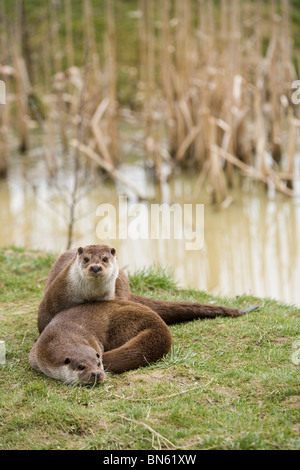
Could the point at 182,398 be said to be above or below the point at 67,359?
below

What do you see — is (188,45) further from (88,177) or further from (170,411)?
(170,411)

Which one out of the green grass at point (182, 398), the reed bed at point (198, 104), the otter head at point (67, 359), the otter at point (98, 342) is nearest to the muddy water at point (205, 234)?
the reed bed at point (198, 104)

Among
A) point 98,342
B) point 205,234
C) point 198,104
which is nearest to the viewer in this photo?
point 98,342

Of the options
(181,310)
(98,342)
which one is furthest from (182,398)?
(181,310)

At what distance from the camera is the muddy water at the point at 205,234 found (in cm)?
849

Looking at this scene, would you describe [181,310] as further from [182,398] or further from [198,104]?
[198,104]

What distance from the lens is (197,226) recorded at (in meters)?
10.7

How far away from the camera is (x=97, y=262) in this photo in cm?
479

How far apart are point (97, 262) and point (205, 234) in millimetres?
5609

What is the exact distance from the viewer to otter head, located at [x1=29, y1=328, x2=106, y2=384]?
13.9ft

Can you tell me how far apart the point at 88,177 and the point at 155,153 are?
1.40 meters

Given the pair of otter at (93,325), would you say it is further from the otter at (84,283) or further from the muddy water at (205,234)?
the muddy water at (205,234)

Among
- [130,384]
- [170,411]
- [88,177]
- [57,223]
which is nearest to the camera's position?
[170,411]
